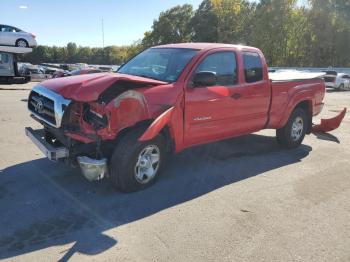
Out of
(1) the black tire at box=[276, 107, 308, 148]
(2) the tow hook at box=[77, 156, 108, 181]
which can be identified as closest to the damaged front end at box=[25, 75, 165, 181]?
(2) the tow hook at box=[77, 156, 108, 181]

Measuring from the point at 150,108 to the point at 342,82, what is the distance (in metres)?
28.7

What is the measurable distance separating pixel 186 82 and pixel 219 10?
2643 inches

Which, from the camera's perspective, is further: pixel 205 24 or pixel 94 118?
pixel 205 24

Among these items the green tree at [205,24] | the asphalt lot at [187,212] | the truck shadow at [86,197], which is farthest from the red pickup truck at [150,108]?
the green tree at [205,24]

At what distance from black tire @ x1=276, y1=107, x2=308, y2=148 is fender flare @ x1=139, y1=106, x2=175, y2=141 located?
10.8ft

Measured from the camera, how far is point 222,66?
6.30 metres

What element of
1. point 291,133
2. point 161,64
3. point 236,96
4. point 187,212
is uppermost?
point 161,64

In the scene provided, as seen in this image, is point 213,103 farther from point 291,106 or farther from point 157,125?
point 291,106

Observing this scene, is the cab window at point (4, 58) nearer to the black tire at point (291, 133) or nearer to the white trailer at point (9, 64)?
the white trailer at point (9, 64)

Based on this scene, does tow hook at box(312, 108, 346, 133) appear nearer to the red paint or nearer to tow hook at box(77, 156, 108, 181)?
the red paint

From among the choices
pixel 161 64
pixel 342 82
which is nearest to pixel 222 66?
pixel 161 64

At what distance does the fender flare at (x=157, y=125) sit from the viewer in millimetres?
4891

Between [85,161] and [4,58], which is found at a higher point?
[4,58]

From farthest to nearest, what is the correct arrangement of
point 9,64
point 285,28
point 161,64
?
point 285,28, point 9,64, point 161,64
